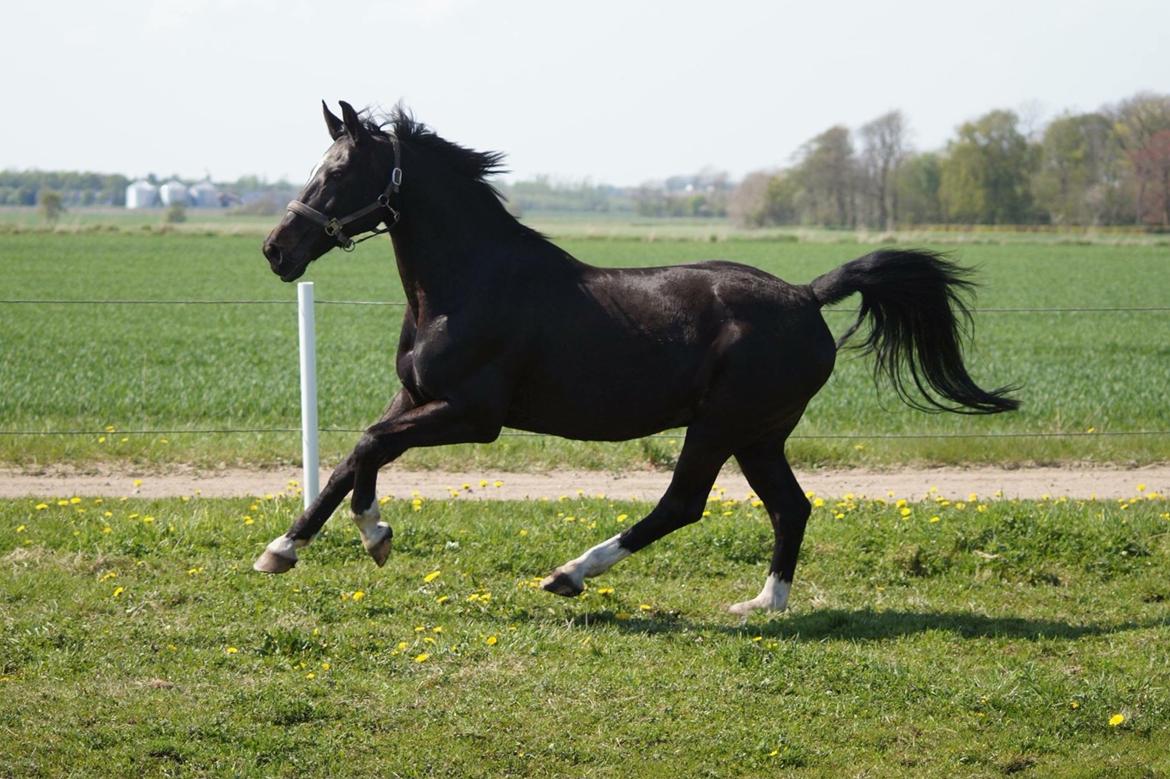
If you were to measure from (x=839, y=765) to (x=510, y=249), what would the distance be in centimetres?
317

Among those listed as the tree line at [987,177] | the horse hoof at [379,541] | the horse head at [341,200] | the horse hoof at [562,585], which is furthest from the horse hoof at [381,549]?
the tree line at [987,177]

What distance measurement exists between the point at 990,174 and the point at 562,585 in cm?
9087

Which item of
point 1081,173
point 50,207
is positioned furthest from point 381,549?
point 50,207

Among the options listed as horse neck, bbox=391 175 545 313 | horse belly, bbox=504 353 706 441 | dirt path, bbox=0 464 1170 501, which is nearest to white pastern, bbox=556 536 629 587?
horse belly, bbox=504 353 706 441

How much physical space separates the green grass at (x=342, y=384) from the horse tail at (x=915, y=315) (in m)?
0.42

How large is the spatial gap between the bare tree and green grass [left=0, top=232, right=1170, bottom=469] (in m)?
66.7

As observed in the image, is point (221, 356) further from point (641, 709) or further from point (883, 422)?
point (641, 709)

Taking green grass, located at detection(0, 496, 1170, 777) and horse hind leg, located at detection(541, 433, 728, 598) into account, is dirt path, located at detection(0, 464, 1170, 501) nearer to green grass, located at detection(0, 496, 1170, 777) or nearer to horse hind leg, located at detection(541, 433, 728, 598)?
green grass, located at detection(0, 496, 1170, 777)

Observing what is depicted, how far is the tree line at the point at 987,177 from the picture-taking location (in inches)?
3159

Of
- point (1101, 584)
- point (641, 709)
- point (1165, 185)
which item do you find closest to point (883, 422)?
point (1101, 584)

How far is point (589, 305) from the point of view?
6.87 metres

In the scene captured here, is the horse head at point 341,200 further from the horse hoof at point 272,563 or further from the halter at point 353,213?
the horse hoof at point 272,563

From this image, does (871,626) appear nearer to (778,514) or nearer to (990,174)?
(778,514)

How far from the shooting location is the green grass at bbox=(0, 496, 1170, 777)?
Answer: 5168mm
